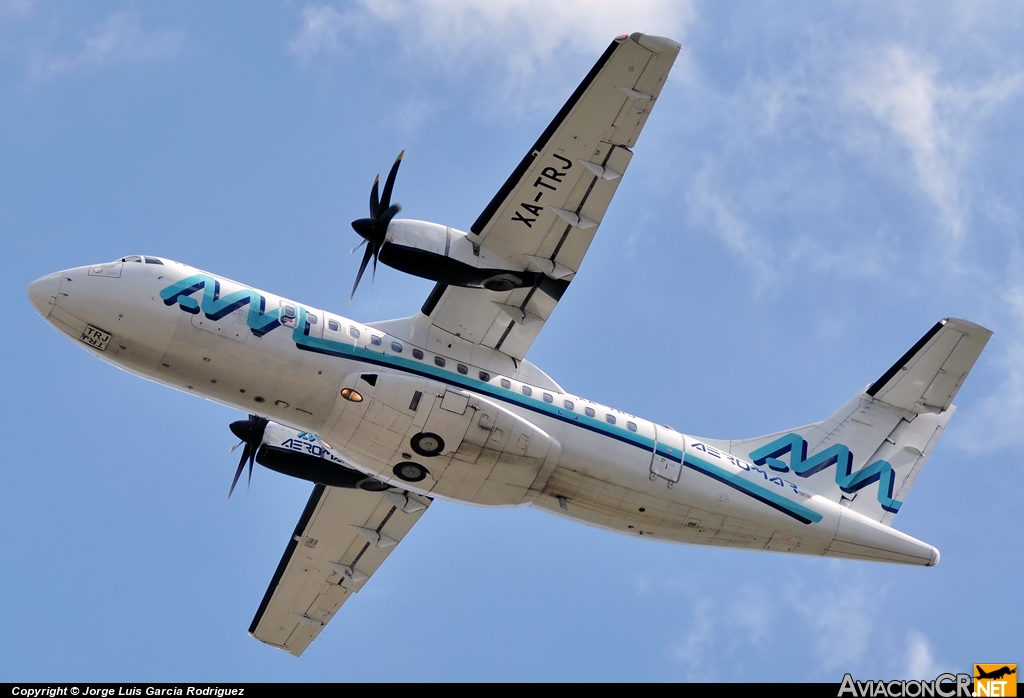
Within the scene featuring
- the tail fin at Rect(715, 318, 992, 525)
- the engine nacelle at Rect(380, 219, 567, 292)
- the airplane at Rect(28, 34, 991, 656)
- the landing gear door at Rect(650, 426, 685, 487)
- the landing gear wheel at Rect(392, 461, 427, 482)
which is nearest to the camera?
the airplane at Rect(28, 34, 991, 656)

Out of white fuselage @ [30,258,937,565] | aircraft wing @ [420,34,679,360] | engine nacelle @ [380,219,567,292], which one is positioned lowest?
white fuselage @ [30,258,937,565]

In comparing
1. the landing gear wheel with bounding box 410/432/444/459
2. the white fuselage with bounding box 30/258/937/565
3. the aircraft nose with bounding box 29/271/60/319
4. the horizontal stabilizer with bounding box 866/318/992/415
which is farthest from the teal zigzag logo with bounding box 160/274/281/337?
the horizontal stabilizer with bounding box 866/318/992/415

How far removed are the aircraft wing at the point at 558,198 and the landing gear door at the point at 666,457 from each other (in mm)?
3219

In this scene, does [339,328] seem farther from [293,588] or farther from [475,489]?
[293,588]

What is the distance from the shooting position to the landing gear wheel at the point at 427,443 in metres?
19.4

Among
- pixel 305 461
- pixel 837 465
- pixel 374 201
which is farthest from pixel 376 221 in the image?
pixel 837 465

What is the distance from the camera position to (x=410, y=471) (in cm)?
2006

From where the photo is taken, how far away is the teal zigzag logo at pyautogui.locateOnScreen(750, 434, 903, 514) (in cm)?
2262

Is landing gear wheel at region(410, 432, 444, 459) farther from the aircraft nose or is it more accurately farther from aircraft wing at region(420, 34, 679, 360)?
the aircraft nose

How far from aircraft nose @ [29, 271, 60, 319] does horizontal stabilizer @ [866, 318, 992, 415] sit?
1690 cm

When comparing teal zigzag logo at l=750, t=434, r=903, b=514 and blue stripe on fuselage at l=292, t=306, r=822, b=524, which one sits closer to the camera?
blue stripe on fuselage at l=292, t=306, r=822, b=524

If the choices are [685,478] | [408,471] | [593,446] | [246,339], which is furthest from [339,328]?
[685,478]

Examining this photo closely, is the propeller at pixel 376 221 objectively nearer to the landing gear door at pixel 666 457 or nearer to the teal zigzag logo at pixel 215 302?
the teal zigzag logo at pixel 215 302

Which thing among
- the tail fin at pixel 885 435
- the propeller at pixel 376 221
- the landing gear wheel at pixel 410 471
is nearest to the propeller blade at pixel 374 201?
the propeller at pixel 376 221
